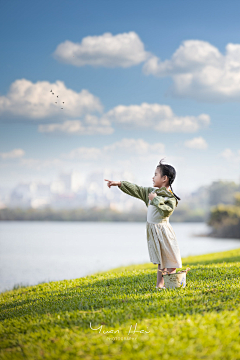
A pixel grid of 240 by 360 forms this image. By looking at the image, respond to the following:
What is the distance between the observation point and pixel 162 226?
477cm

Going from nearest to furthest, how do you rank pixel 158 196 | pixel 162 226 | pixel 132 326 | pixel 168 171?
Answer: pixel 132 326 < pixel 158 196 < pixel 162 226 < pixel 168 171

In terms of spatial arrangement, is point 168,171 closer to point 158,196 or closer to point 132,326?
point 158,196

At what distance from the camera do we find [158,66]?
39906 mm

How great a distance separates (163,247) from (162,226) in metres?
0.29

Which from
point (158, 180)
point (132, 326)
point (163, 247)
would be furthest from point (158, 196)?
point (132, 326)

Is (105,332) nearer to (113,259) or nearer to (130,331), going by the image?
(130,331)

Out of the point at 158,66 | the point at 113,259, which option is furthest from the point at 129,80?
the point at 113,259

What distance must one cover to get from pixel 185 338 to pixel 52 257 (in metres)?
16.9

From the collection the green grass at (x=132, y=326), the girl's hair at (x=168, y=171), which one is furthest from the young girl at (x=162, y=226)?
the green grass at (x=132, y=326)

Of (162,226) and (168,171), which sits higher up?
(168,171)

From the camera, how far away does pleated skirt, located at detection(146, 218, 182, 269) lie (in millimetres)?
4719

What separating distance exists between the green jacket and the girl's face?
3.5 inches

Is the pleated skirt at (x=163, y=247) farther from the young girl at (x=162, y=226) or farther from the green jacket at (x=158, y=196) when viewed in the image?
the green jacket at (x=158, y=196)

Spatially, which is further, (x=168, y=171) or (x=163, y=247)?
(x=168, y=171)
